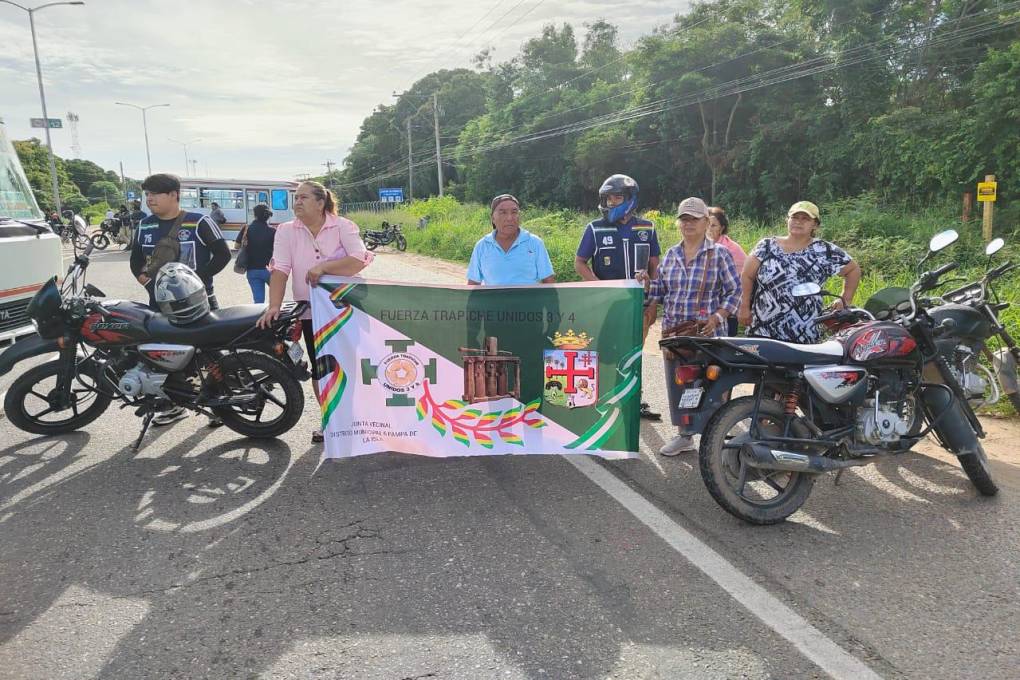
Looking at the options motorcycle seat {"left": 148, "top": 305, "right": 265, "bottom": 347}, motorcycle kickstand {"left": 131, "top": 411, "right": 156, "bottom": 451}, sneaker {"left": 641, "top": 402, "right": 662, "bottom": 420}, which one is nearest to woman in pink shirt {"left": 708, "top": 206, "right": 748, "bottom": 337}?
sneaker {"left": 641, "top": 402, "right": 662, "bottom": 420}

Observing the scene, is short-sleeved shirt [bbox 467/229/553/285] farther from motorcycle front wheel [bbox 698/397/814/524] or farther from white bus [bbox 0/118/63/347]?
white bus [bbox 0/118/63/347]

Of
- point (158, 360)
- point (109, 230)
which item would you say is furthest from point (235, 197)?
point (158, 360)

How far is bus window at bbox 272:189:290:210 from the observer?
3103cm

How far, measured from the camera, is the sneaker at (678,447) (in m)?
4.80

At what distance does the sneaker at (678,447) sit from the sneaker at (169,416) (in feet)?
11.1

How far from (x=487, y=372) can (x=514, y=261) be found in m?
1.08

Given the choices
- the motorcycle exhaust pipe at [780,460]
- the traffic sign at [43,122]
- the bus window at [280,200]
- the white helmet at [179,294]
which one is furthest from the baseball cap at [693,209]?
the traffic sign at [43,122]

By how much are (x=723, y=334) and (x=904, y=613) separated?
2307 mm

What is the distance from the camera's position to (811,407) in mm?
3881

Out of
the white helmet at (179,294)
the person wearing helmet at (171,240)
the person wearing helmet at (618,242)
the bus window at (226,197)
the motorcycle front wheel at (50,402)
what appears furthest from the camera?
the bus window at (226,197)

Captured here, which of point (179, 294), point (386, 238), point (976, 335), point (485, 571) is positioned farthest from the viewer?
point (386, 238)

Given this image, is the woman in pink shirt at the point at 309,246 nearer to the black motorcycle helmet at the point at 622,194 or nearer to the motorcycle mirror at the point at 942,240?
the black motorcycle helmet at the point at 622,194

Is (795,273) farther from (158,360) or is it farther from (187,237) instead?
(187,237)

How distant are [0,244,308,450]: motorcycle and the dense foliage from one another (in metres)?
25.4
